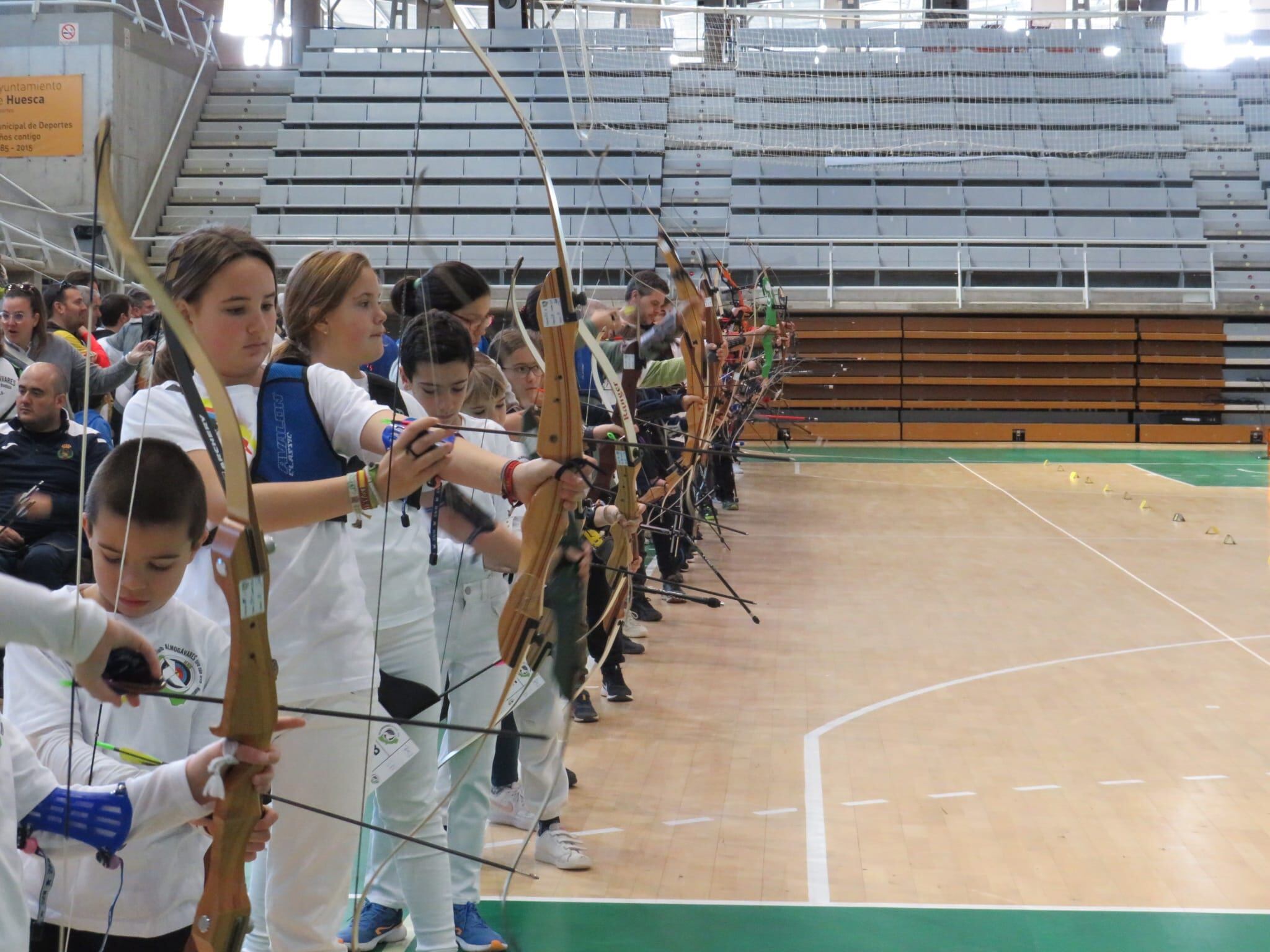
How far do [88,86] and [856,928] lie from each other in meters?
1.66

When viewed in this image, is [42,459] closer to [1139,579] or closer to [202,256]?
[202,256]

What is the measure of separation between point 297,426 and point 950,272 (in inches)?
448

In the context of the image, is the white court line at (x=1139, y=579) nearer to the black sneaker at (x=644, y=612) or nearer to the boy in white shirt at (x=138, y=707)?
the black sneaker at (x=644, y=612)

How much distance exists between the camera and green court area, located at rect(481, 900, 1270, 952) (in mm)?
1944

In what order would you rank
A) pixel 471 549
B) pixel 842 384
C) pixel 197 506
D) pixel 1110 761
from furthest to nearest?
pixel 842 384
pixel 1110 761
pixel 471 549
pixel 197 506

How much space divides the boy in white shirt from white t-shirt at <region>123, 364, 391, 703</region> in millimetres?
131

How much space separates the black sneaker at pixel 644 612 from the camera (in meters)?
4.44

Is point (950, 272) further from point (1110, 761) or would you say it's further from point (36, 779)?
point (36, 779)

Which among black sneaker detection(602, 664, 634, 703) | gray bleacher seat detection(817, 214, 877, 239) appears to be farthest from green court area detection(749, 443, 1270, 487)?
black sneaker detection(602, 664, 634, 703)

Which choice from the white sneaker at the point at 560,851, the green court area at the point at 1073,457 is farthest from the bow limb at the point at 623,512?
the green court area at the point at 1073,457

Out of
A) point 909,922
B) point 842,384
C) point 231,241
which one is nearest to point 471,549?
point 231,241

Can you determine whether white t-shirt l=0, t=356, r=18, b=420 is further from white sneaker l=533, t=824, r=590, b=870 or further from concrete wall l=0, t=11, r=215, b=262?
concrete wall l=0, t=11, r=215, b=262

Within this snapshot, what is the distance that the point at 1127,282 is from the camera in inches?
467

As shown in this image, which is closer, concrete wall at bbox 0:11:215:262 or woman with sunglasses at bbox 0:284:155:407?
concrete wall at bbox 0:11:215:262
